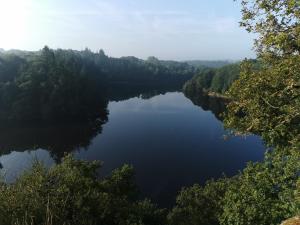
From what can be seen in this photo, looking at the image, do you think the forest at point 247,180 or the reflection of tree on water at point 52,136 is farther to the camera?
the reflection of tree on water at point 52,136

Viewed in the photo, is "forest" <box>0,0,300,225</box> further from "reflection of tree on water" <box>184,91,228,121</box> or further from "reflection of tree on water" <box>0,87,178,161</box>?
"reflection of tree on water" <box>184,91,228,121</box>

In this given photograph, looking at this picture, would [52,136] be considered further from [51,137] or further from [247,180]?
[247,180]

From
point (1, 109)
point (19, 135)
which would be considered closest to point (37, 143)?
point (19, 135)

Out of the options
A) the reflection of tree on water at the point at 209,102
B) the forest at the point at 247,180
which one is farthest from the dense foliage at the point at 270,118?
the reflection of tree on water at the point at 209,102

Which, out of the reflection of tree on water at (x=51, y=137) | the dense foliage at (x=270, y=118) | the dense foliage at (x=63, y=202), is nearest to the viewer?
the dense foliage at (x=270, y=118)

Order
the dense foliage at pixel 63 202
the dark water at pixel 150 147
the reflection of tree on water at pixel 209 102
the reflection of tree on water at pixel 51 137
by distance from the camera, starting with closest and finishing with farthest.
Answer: the dense foliage at pixel 63 202
the dark water at pixel 150 147
the reflection of tree on water at pixel 51 137
the reflection of tree on water at pixel 209 102

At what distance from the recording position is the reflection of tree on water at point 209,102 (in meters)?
138

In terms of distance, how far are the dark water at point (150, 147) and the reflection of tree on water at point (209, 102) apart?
1209 centimetres

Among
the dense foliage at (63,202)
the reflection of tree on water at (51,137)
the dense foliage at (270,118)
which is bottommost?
the reflection of tree on water at (51,137)

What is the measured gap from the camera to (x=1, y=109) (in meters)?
115

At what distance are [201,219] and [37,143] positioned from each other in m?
68.5

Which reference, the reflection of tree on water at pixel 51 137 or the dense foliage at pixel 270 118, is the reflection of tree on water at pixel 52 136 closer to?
the reflection of tree on water at pixel 51 137

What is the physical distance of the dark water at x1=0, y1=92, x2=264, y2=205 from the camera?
6506cm

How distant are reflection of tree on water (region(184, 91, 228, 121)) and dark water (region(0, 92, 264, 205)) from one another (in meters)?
12.1
